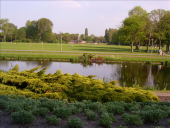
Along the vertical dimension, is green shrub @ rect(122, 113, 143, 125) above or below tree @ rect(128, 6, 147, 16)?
below

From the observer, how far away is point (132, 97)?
7277 millimetres

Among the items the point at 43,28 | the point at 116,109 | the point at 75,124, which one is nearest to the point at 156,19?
the point at 116,109

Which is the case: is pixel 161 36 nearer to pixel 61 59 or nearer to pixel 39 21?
pixel 61 59

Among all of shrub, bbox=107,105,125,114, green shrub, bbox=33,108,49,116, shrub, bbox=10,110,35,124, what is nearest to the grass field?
shrub, bbox=107,105,125,114

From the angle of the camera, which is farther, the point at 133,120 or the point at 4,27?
the point at 4,27

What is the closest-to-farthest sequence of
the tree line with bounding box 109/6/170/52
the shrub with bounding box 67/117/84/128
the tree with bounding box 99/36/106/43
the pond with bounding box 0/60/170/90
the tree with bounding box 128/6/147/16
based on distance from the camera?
the shrub with bounding box 67/117/84/128, the pond with bounding box 0/60/170/90, the tree line with bounding box 109/6/170/52, the tree with bounding box 128/6/147/16, the tree with bounding box 99/36/106/43

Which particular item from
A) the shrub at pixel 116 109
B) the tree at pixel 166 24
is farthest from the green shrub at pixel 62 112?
the tree at pixel 166 24

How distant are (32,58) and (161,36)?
35471 millimetres

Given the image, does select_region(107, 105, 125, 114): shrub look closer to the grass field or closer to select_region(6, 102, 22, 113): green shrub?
A: select_region(6, 102, 22, 113): green shrub

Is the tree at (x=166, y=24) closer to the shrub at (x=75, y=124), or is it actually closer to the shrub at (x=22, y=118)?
the shrub at (x=75, y=124)

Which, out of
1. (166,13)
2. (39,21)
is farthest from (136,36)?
(39,21)

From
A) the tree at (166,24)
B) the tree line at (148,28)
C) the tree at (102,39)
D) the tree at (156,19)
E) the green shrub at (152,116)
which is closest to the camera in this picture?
the green shrub at (152,116)

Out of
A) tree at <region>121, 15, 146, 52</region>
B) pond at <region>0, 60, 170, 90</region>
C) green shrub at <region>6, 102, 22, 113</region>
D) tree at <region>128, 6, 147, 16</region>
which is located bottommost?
pond at <region>0, 60, 170, 90</region>

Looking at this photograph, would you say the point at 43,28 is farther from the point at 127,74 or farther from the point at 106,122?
the point at 106,122
